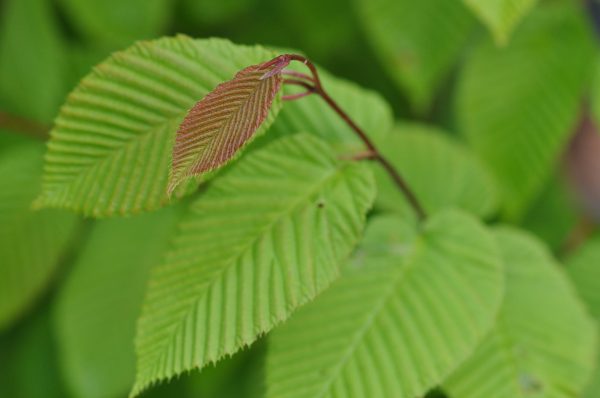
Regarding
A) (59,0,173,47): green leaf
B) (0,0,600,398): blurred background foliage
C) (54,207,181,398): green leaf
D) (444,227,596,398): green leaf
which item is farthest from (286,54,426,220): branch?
(59,0,173,47): green leaf

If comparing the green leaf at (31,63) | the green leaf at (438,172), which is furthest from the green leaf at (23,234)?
the green leaf at (438,172)

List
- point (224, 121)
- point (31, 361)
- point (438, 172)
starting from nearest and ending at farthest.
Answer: point (224, 121) → point (438, 172) → point (31, 361)

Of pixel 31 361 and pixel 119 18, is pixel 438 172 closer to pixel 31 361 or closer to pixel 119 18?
pixel 119 18

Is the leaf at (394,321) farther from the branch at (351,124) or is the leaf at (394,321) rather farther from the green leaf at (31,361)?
the green leaf at (31,361)

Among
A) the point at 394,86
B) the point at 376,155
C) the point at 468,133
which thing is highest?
the point at 376,155

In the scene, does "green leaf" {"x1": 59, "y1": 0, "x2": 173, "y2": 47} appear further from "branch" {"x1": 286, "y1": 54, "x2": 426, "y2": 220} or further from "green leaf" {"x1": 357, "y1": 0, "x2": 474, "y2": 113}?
"branch" {"x1": 286, "y1": 54, "x2": 426, "y2": 220}

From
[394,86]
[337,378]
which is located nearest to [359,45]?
Answer: [394,86]

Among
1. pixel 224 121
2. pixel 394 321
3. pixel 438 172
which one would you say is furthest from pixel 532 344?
pixel 224 121

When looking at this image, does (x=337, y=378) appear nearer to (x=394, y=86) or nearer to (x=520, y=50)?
(x=520, y=50)
